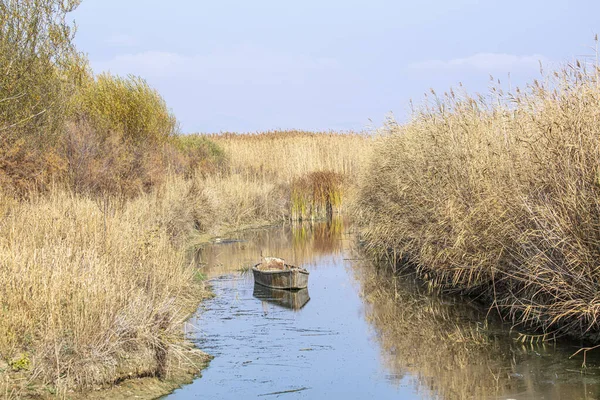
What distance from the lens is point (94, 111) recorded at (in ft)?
82.9

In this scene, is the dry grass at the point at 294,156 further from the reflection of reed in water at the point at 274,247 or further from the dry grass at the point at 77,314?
the dry grass at the point at 77,314

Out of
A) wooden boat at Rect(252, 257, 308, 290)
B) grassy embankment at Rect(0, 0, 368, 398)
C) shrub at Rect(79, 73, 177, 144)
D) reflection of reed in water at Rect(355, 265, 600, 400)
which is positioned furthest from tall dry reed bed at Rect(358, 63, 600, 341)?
shrub at Rect(79, 73, 177, 144)

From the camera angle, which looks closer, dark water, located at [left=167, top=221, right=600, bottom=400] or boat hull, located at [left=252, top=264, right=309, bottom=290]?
dark water, located at [left=167, top=221, right=600, bottom=400]

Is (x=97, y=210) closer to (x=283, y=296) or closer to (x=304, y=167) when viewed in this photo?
(x=283, y=296)

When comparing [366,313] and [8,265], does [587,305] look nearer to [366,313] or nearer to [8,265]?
[366,313]

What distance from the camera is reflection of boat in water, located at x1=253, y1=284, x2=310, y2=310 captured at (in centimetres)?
1504

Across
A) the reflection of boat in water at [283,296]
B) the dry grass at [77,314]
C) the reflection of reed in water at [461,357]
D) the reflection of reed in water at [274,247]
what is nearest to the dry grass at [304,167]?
the reflection of reed in water at [274,247]

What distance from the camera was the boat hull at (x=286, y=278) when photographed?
1609 cm

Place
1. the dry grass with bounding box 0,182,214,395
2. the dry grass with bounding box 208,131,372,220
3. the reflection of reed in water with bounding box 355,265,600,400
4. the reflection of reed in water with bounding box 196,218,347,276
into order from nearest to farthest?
the dry grass with bounding box 0,182,214,395 → the reflection of reed in water with bounding box 355,265,600,400 → the reflection of reed in water with bounding box 196,218,347,276 → the dry grass with bounding box 208,131,372,220

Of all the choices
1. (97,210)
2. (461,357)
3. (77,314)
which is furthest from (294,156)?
(77,314)

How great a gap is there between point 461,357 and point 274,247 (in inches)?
541

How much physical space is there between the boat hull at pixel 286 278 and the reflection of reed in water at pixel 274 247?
7.94 ft

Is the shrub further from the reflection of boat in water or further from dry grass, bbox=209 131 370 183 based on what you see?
the reflection of boat in water

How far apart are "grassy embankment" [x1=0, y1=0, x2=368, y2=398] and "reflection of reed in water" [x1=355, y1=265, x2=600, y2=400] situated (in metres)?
3.05
